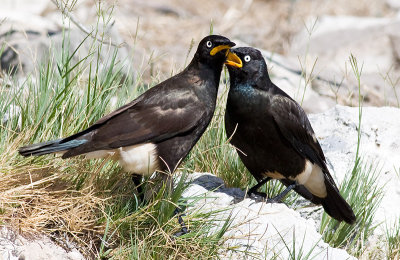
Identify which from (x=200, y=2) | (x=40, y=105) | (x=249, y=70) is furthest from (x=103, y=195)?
(x=200, y=2)

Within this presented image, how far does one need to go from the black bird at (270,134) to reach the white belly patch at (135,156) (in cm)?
58

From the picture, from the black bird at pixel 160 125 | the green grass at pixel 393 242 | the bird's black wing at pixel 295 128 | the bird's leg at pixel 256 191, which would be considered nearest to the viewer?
the black bird at pixel 160 125

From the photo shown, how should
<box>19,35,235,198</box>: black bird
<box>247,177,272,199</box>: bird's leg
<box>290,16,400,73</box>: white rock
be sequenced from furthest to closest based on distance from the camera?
<box>290,16,400,73</box>: white rock
<box>247,177,272,199</box>: bird's leg
<box>19,35,235,198</box>: black bird

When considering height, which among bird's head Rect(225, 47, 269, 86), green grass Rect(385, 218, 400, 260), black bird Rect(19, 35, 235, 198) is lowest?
green grass Rect(385, 218, 400, 260)

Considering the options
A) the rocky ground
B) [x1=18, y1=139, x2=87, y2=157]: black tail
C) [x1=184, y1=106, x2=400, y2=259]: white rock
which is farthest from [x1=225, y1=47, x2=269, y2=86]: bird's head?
[x1=18, y1=139, x2=87, y2=157]: black tail

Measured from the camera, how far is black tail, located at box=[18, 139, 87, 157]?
12.7 ft

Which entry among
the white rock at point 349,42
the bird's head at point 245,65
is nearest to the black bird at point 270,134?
the bird's head at point 245,65

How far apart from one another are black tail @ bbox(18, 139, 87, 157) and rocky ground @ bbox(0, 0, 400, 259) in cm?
44

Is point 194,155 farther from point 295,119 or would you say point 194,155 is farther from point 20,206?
point 20,206

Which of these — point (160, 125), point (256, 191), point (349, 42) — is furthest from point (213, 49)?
point (349, 42)

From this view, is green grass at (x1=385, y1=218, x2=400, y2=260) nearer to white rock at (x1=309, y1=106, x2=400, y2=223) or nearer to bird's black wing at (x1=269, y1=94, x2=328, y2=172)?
white rock at (x1=309, y1=106, x2=400, y2=223)

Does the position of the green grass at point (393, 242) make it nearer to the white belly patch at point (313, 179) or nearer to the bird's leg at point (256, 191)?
the white belly patch at point (313, 179)

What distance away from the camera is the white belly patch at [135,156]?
419cm

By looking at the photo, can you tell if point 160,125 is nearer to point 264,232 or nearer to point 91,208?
point 91,208
